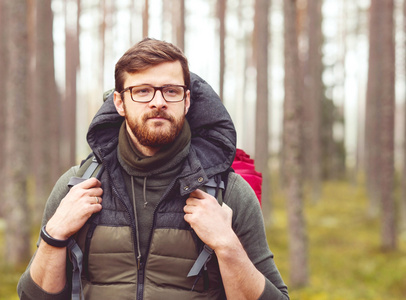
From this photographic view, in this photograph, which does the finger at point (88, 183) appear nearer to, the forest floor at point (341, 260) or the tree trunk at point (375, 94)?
the forest floor at point (341, 260)

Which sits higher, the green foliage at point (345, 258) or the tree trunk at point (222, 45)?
the tree trunk at point (222, 45)

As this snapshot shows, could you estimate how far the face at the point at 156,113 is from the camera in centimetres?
221

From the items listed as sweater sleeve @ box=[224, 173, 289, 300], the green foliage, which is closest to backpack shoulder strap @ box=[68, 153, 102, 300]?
sweater sleeve @ box=[224, 173, 289, 300]

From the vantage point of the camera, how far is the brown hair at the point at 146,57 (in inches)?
87.4

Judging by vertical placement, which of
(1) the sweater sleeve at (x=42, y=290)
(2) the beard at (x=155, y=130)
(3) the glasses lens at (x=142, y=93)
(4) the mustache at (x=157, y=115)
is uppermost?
(3) the glasses lens at (x=142, y=93)

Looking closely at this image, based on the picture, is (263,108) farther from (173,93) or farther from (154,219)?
(154,219)

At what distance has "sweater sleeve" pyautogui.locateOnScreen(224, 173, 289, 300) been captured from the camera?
7.44 feet

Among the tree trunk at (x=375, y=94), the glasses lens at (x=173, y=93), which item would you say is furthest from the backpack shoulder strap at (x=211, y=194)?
the tree trunk at (x=375, y=94)

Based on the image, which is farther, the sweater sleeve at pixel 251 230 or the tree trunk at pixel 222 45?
the tree trunk at pixel 222 45

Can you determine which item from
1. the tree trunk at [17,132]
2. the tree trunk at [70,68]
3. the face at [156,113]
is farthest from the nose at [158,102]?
the tree trunk at [70,68]

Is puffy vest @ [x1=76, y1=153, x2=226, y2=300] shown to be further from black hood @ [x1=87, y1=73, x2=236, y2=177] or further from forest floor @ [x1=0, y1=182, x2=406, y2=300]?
forest floor @ [x1=0, y1=182, x2=406, y2=300]

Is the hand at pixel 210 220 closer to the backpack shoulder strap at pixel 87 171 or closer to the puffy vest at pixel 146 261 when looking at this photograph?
the puffy vest at pixel 146 261

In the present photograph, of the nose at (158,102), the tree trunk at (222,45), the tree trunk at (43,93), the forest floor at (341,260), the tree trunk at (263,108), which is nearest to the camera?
the nose at (158,102)

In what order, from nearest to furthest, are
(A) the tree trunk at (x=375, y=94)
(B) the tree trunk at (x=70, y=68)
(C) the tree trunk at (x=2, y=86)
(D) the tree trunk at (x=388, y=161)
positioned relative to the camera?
(D) the tree trunk at (x=388, y=161) < (C) the tree trunk at (x=2, y=86) < (A) the tree trunk at (x=375, y=94) < (B) the tree trunk at (x=70, y=68)
